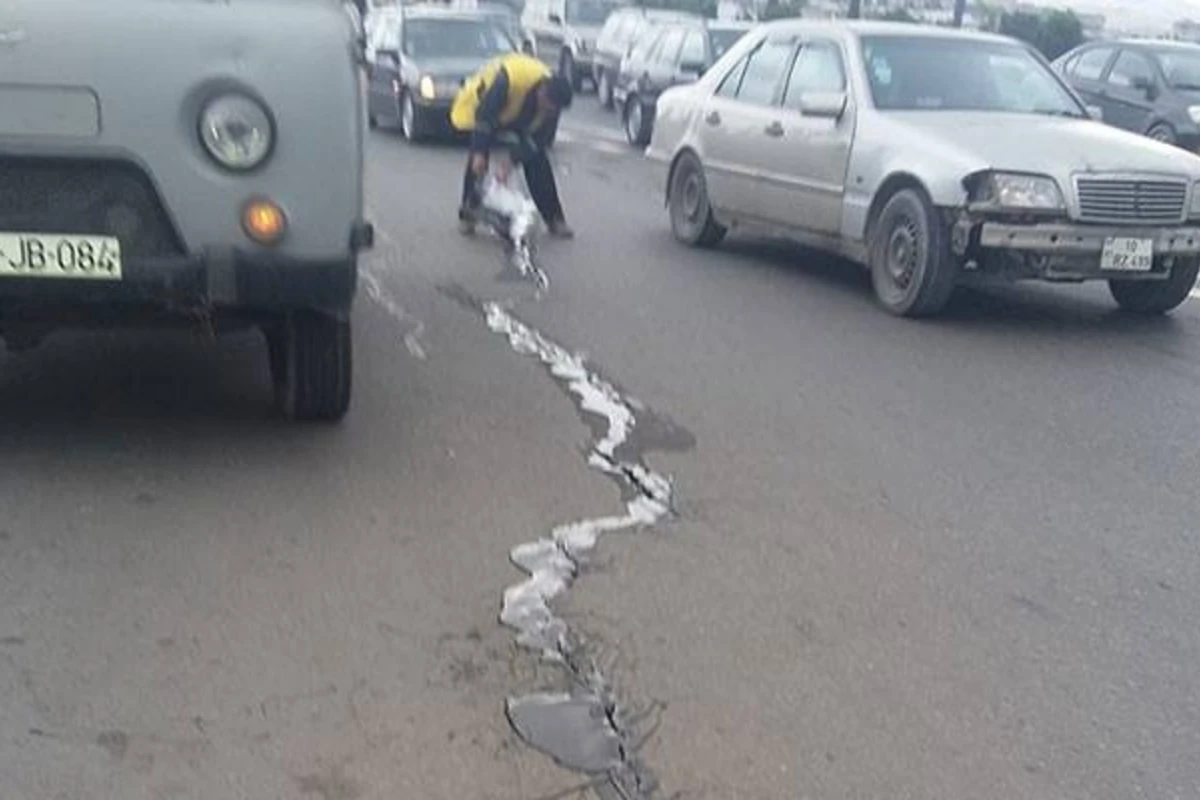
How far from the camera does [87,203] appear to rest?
539 centimetres

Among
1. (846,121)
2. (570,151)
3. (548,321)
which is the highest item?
(846,121)

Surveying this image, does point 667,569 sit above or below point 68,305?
below

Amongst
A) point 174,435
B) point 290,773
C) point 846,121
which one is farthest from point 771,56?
point 290,773

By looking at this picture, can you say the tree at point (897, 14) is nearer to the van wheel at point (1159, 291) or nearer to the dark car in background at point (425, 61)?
the dark car in background at point (425, 61)

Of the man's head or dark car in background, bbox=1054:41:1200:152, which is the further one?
dark car in background, bbox=1054:41:1200:152

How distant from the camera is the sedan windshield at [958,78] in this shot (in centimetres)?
1041

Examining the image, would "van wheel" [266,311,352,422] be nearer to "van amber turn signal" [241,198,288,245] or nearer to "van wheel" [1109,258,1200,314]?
"van amber turn signal" [241,198,288,245]

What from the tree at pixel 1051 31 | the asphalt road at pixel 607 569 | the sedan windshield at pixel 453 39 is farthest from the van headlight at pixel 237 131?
the tree at pixel 1051 31

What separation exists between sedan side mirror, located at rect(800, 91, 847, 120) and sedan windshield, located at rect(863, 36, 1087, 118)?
0.68ft

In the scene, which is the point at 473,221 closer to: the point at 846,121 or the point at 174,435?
the point at 846,121

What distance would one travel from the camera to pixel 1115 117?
19.1m

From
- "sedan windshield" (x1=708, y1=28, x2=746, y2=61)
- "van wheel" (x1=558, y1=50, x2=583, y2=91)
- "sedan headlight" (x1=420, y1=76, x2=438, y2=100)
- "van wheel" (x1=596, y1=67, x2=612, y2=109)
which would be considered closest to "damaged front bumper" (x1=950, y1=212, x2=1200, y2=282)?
"sedan headlight" (x1=420, y1=76, x2=438, y2=100)

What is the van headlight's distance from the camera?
5.39m

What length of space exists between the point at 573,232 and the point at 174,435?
22.5ft
